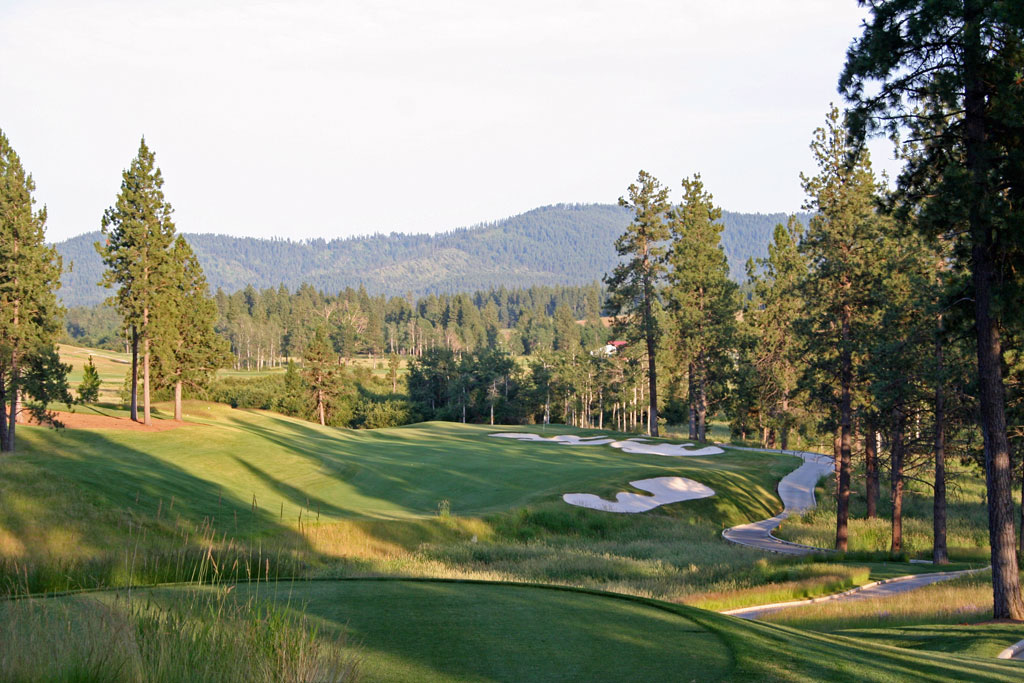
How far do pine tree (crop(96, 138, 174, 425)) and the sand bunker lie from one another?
912 inches

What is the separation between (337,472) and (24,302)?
1410 centimetres

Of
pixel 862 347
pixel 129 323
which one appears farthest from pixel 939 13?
pixel 129 323

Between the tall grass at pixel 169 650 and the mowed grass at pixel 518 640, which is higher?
the tall grass at pixel 169 650

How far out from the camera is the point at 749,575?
18047 mm

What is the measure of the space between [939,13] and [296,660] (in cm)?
1402

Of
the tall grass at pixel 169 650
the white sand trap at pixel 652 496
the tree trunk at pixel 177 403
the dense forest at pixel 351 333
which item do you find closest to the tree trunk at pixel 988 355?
the tall grass at pixel 169 650

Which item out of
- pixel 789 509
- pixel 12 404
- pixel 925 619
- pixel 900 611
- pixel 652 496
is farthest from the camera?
pixel 789 509

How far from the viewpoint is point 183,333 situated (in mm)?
52625

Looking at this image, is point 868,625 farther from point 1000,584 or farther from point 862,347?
point 862,347

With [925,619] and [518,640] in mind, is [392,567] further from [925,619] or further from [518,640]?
[518,640]

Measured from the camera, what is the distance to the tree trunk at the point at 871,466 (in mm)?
28922

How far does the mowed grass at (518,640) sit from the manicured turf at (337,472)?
1325 cm

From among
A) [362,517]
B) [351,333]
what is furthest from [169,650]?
[351,333]

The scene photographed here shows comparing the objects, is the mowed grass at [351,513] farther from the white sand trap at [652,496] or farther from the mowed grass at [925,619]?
the mowed grass at [925,619]
